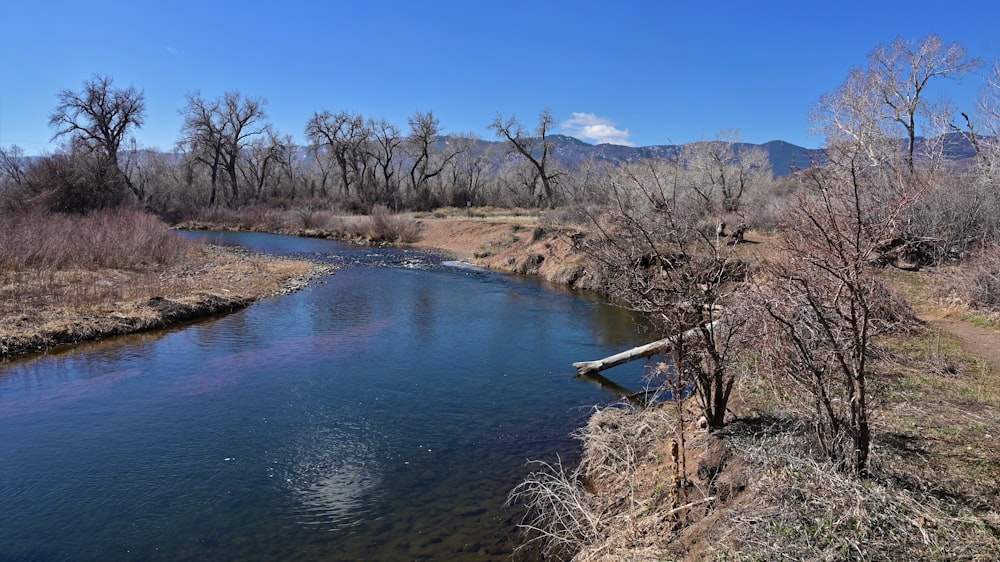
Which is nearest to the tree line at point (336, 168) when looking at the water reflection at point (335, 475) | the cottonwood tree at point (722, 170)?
the cottonwood tree at point (722, 170)

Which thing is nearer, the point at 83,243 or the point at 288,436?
the point at 288,436

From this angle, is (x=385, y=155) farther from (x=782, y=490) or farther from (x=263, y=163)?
(x=782, y=490)

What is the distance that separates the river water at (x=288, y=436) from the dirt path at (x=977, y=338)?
6.50 meters

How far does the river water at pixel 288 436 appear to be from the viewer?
649 centimetres

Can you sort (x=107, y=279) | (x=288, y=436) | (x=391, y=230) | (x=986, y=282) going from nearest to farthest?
(x=288, y=436) → (x=986, y=282) → (x=107, y=279) → (x=391, y=230)

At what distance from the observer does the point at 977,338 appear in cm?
1191

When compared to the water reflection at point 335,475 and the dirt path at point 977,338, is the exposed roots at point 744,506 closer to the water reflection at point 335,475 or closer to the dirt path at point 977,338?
the water reflection at point 335,475

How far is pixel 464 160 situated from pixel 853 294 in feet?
291

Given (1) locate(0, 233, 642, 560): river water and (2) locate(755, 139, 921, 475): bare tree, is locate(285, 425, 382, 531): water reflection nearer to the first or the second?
(1) locate(0, 233, 642, 560): river water

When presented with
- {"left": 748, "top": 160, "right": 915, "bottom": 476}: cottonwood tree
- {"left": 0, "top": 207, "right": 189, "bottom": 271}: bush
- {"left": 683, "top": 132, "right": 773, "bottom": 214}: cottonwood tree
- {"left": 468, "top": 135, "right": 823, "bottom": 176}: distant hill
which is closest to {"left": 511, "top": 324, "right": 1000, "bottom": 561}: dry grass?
{"left": 748, "top": 160, "right": 915, "bottom": 476}: cottonwood tree

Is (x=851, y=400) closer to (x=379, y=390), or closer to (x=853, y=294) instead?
(x=853, y=294)

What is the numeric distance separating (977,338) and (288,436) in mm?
13988

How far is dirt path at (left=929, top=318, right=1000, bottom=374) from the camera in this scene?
409 inches

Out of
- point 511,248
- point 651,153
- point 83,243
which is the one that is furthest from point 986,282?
point 83,243
